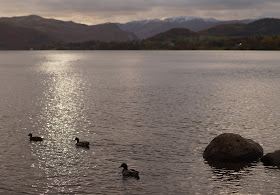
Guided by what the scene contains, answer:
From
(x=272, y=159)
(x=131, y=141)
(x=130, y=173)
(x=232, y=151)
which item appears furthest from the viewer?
(x=131, y=141)

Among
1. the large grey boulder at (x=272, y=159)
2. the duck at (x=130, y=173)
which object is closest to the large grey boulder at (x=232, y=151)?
the large grey boulder at (x=272, y=159)

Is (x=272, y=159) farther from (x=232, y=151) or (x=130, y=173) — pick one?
(x=130, y=173)

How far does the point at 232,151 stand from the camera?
3666 cm

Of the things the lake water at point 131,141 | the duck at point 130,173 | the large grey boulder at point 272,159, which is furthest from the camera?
the large grey boulder at point 272,159

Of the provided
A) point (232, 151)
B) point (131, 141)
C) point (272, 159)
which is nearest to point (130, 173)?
point (232, 151)

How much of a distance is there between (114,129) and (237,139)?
61.4 feet

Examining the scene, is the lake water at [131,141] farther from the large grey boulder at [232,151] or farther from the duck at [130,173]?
the large grey boulder at [232,151]

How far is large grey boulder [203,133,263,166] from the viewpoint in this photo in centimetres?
3650

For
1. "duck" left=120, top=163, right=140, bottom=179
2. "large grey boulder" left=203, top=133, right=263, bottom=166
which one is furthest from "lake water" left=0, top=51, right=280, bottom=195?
"large grey boulder" left=203, top=133, right=263, bottom=166

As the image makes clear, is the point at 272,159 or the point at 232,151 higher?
the point at 232,151

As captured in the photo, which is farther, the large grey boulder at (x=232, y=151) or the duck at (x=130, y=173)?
the large grey boulder at (x=232, y=151)

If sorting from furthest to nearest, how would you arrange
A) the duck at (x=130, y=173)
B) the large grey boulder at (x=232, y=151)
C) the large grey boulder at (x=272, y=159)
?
1. the large grey boulder at (x=232, y=151)
2. the large grey boulder at (x=272, y=159)
3. the duck at (x=130, y=173)

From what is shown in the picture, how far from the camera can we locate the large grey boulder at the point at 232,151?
→ 36500 mm

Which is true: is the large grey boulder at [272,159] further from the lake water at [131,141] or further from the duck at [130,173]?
the duck at [130,173]
